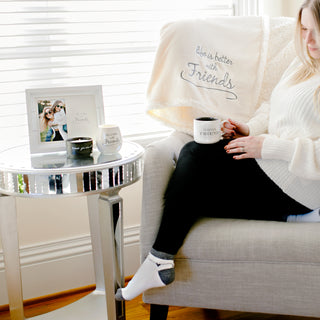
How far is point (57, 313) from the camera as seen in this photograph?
5.41ft

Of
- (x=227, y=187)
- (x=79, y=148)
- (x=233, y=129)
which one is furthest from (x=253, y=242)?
(x=79, y=148)

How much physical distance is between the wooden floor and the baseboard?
0.03m

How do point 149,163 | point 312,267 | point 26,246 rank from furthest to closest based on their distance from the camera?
1. point 26,246
2. point 149,163
3. point 312,267

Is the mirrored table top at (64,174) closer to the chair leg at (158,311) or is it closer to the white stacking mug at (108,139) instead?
the white stacking mug at (108,139)

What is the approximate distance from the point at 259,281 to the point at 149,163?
1.55ft

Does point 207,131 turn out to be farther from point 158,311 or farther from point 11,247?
point 11,247

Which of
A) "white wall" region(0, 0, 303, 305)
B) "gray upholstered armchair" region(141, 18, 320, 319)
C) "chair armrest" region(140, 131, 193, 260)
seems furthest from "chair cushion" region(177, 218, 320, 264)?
"white wall" region(0, 0, 303, 305)

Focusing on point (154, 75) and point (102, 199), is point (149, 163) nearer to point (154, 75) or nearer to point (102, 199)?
point (102, 199)

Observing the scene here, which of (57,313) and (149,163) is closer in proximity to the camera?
(149,163)

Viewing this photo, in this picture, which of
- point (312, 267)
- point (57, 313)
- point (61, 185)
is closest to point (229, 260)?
point (312, 267)

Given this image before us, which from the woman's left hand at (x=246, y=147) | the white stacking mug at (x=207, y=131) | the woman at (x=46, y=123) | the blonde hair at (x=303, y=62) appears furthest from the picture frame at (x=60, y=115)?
the blonde hair at (x=303, y=62)

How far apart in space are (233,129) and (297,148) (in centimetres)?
35

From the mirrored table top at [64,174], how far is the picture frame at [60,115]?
0.07 metres

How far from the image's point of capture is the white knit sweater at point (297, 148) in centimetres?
131
